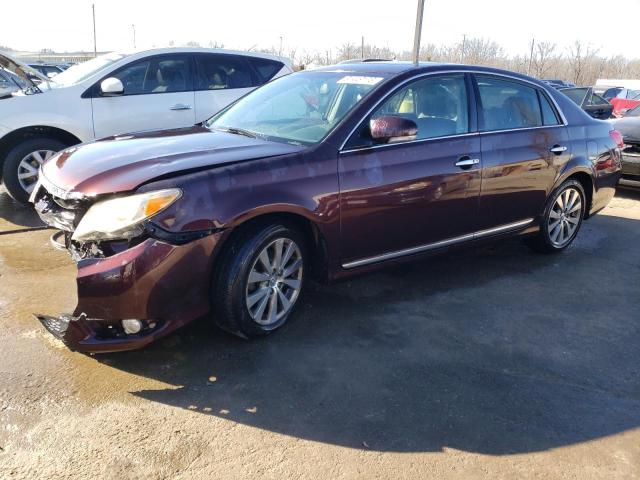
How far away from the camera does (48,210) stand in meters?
3.48

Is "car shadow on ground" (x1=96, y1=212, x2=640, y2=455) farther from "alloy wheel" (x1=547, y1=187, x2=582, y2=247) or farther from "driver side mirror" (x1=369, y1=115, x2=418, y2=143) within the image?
"driver side mirror" (x1=369, y1=115, x2=418, y2=143)

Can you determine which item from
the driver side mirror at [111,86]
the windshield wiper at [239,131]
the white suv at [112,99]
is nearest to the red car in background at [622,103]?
the white suv at [112,99]

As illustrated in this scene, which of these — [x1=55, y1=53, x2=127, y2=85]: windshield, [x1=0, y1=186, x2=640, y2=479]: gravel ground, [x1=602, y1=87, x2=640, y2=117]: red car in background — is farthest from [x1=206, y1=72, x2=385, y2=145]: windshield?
[x1=602, y1=87, x2=640, y2=117]: red car in background

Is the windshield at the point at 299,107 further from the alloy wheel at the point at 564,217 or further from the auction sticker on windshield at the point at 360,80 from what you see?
the alloy wheel at the point at 564,217

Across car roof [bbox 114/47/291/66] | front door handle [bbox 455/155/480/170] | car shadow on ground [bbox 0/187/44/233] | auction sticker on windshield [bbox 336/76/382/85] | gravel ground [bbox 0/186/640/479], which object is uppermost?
car roof [bbox 114/47/291/66]


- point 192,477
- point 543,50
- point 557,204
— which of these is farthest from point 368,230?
point 543,50

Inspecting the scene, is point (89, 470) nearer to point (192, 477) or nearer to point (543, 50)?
point (192, 477)

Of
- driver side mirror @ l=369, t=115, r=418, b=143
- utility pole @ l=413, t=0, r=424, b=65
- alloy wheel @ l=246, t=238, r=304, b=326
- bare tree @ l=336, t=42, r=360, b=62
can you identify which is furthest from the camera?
bare tree @ l=336, t=42, r=360, b=62

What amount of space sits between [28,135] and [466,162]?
15.3 feet

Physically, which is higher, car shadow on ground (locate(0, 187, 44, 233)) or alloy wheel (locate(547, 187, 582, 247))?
alloy wheel (locate(547, 187, 582, 247))

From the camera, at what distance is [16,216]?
19.6ft

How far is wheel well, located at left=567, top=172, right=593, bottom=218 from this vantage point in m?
5.43

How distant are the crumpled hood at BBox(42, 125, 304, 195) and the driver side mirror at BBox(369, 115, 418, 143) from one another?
1.75 ft

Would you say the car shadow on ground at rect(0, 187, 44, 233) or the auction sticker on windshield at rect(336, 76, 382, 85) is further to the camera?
the car shadow on ground at rect(0, 187, 44, 233)
